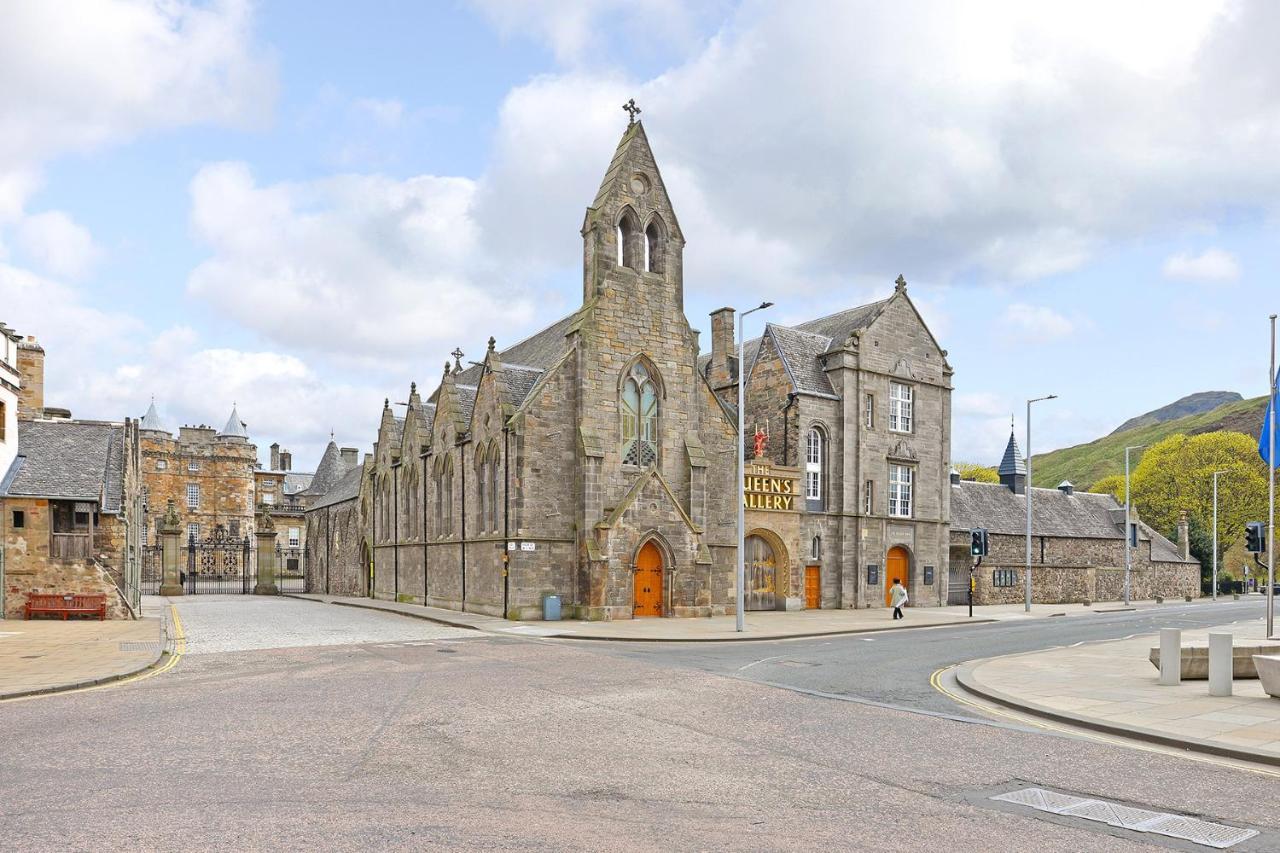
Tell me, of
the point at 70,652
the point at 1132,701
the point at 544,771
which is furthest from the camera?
the point at 70,652

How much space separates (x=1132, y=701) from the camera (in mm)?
14102

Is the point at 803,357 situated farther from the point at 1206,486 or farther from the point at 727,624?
the point at 1206,486

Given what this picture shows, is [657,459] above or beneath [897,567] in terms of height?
above

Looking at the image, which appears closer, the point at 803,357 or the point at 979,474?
the point at 803,357

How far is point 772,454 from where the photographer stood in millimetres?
42594

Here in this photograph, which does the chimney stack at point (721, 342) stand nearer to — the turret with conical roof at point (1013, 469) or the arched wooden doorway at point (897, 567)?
the arched wooden doorway at point (897, 567)

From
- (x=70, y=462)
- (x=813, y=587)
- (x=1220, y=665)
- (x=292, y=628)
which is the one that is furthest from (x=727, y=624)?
(x=70, y=462)

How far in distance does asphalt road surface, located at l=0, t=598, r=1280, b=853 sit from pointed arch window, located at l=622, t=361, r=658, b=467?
57.2 feet

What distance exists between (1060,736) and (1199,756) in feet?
5.06

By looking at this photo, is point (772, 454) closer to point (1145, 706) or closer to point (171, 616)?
point (171, 616)

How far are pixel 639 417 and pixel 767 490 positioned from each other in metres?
7.66

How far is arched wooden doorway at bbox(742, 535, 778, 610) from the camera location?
39312mm

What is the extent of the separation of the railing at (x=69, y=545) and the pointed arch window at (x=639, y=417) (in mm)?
17286

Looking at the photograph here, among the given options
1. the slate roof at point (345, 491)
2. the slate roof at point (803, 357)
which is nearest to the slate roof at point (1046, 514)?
the slate roof at point (803, 357)
